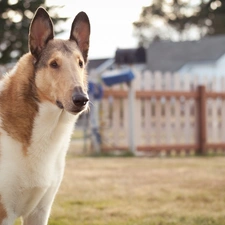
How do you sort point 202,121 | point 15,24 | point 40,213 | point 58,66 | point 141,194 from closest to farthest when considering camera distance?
1. point 58,66
2. point 40,213
3. point 15,24
4. point 141,194
5. point 202,121

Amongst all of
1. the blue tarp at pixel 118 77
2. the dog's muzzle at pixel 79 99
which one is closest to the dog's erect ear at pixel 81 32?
the dog's muzzle at pixel 79 99

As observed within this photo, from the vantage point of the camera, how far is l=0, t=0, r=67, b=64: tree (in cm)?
685

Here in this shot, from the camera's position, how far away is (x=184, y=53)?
53.3 m

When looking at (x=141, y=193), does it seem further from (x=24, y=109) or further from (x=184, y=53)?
(x=184, y=53)

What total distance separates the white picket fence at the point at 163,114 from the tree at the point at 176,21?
42.3m

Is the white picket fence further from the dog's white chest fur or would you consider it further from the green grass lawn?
the dog's white chest fur

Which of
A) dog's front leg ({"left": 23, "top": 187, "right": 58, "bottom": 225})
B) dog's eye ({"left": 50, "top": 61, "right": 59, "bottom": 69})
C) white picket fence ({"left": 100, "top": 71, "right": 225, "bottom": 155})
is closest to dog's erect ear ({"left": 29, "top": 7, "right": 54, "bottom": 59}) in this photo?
dog's eye ({"left": 50, "top": 61, "right": 59, "bottom": 69})

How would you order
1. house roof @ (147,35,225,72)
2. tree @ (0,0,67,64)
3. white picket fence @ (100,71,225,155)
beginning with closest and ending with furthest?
tree @ (0,0,67,64), white picket fence @ (100,71,225,155), house roof @ (147,35,225,72)

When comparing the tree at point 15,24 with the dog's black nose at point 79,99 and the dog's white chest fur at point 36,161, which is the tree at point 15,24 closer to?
the dog's white chest fur at point 36,161

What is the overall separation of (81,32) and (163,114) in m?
9.88

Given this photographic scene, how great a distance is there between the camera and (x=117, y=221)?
583 centimetres

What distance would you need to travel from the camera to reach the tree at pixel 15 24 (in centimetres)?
685

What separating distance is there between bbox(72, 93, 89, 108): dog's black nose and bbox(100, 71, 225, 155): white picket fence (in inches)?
370

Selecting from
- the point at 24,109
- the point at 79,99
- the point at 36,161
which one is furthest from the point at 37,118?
the point at 79,99
